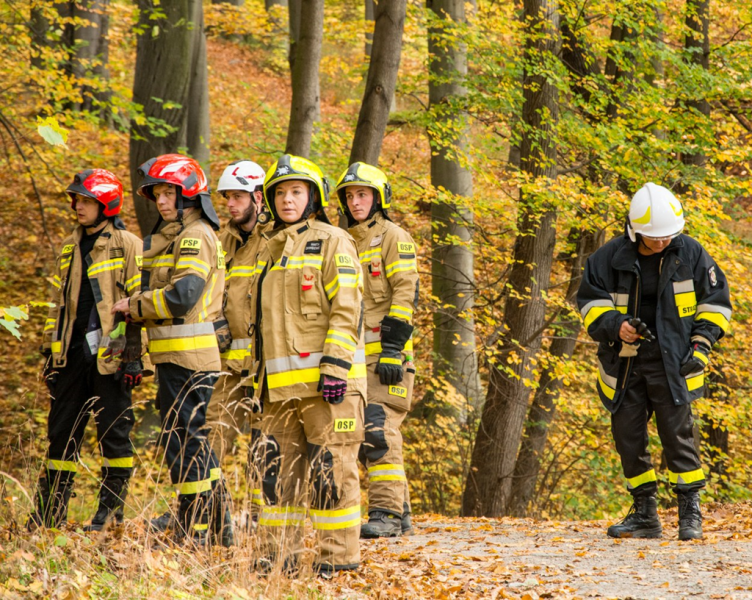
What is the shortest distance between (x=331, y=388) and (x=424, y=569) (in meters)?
1.33

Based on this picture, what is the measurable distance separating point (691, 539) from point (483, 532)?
5.29 feet

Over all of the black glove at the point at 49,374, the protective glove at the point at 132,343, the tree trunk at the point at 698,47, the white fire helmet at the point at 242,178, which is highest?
the tree trunk at the point at 698,47

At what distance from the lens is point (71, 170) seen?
54.4 ft

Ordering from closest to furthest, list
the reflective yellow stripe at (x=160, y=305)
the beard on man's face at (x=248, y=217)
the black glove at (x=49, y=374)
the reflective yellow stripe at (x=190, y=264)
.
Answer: the reflective yellow stripe at (x=160, y=305), the reflective yellow stripe at (x=190, y=264), the black glove at (x=49, y=374), the beard on man's face at (x=248, y=217)

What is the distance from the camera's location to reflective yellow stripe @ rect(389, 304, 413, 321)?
6.04 metres

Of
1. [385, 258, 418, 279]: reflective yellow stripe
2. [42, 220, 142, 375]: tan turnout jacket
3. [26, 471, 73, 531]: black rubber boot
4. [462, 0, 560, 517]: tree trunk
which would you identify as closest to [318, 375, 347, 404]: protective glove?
[385, 258, 418, 279]: reflective yellow stripe

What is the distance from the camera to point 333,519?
4.57 m

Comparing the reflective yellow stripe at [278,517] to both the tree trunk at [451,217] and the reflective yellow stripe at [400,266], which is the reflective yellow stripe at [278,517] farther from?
the tree trunk at [451,217]

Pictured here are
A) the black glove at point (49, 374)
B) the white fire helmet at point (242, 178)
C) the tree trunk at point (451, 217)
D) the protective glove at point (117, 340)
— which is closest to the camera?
the protective glove at point (117, 340)

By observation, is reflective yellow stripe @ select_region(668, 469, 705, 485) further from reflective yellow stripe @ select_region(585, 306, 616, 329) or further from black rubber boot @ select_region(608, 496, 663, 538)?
reflective yellow stripe @ select_region(585, 306, 616, 329)

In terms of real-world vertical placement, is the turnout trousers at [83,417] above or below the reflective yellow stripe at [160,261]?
below

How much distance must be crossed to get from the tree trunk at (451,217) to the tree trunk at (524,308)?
41.9 inches

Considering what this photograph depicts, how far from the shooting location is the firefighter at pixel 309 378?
452cm

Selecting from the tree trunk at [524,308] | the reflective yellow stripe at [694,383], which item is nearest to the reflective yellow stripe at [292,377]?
the reflective yellow stripe at [694,383]
